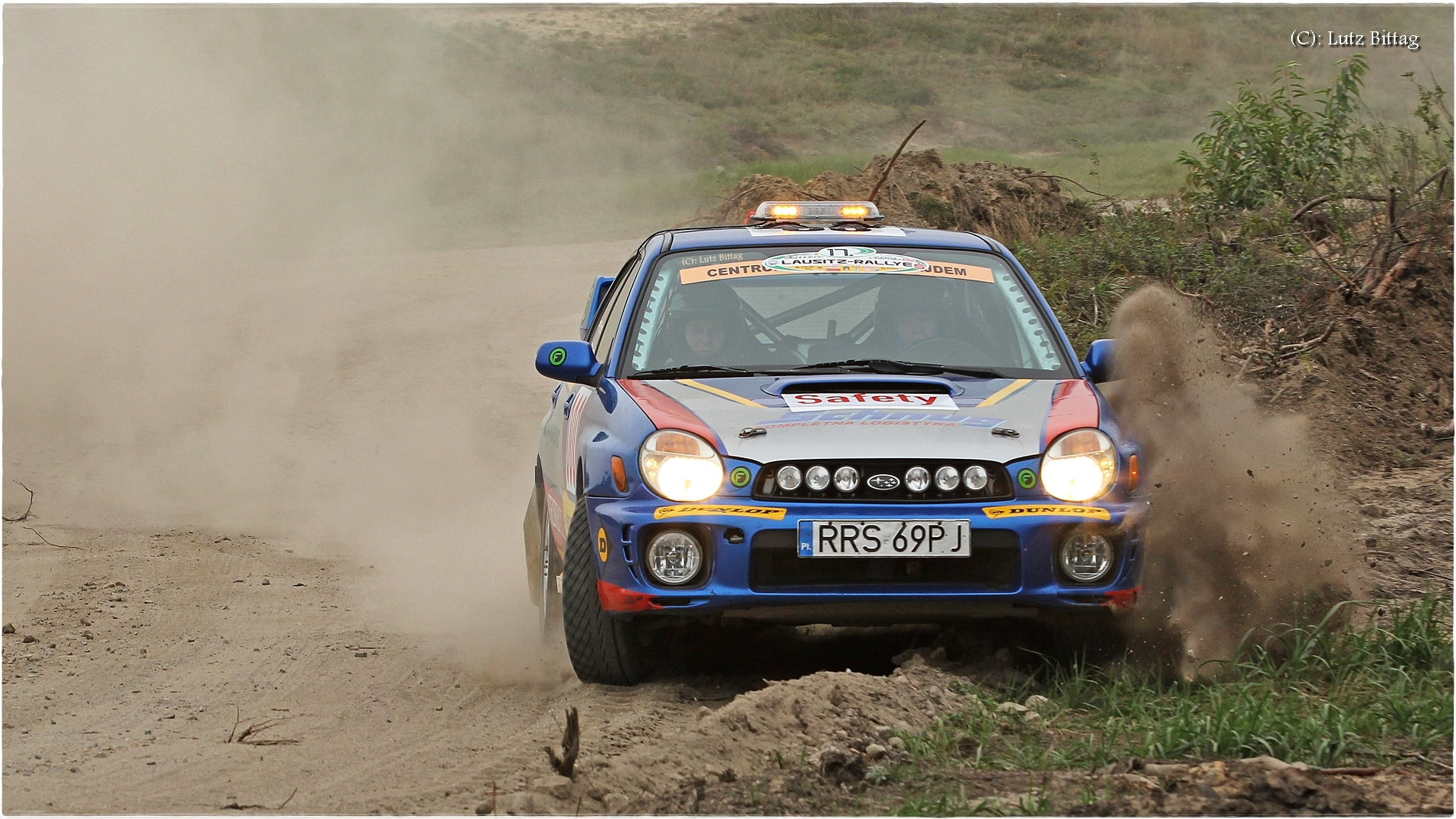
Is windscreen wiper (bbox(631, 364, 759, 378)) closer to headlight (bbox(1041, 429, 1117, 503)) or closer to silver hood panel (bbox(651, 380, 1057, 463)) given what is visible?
silver hood panel (bbox(651, 380, 1057, 463))

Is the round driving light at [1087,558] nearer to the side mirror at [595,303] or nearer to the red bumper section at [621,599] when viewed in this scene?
the red bumper section at [621,599]

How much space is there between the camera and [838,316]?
250 inches

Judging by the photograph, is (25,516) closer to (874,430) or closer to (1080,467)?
(874,430)

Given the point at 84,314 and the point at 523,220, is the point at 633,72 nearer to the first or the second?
the point at 523,220

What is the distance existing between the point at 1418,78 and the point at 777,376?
36.5 metres

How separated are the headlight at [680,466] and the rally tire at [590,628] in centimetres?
33

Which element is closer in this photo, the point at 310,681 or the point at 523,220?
the point at 310,681

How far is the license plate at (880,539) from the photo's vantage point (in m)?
4.96

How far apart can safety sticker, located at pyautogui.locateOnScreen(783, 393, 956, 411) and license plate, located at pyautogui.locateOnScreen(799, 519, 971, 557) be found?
1.52 feet

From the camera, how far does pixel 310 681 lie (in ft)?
20.2

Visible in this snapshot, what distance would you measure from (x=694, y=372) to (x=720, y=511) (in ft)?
3.03

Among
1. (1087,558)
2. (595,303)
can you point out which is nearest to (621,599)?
(1087,558)

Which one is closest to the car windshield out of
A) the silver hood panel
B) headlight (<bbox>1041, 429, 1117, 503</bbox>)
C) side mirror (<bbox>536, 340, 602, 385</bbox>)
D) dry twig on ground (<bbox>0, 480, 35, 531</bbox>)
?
side mirror (<bbox>536, 340, 602, 385</bbox>)

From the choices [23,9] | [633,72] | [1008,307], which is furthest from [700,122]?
[1008,307]
